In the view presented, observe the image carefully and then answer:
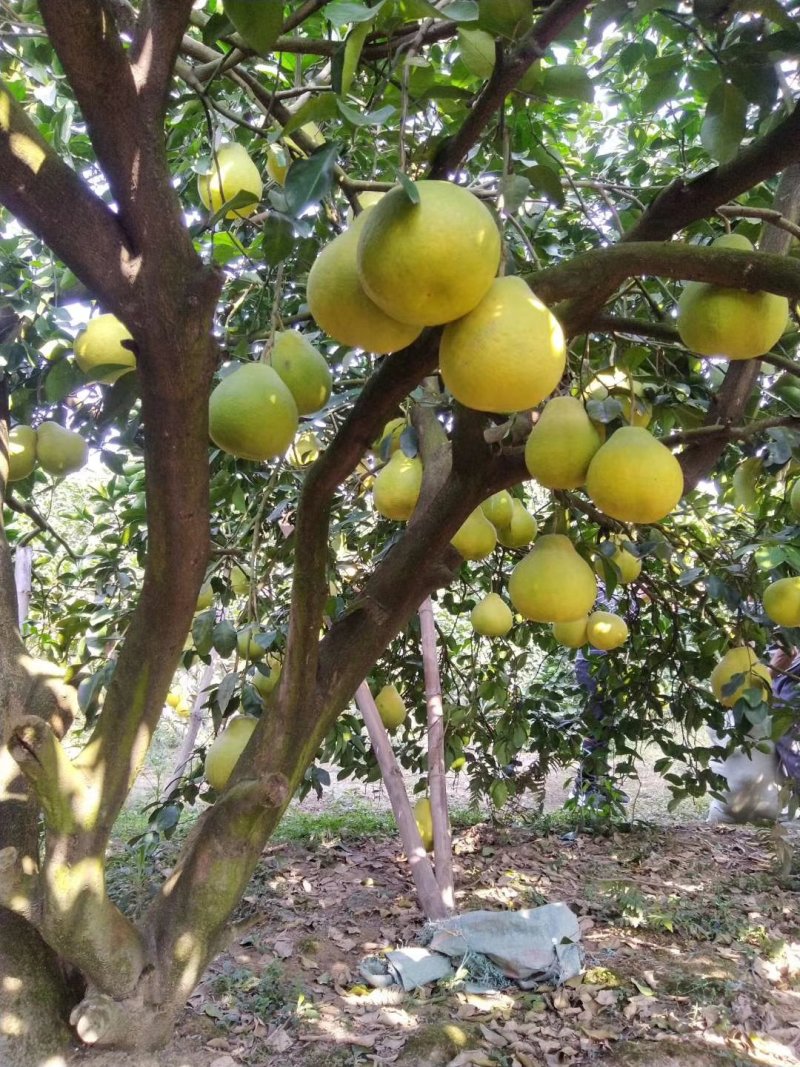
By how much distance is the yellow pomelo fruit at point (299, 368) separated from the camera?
1531mm

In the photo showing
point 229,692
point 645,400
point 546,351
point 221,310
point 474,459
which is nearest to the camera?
point 546,351

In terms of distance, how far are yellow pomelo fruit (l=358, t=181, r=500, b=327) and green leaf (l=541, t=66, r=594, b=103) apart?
39 centimetres

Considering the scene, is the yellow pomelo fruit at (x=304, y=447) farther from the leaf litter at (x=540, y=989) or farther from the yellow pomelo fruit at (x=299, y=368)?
the leaf litter at (x=540, y=989)

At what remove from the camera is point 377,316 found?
105 centimetres

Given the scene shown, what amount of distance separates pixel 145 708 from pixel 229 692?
442 millimetres

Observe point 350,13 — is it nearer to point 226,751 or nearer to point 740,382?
point 740,382

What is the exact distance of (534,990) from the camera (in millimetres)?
3264

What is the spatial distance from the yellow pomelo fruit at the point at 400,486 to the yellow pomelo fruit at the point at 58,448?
808mm

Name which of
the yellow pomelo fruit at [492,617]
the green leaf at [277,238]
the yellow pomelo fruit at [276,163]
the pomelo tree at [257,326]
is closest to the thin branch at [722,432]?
the pomelo tree at [257,326]

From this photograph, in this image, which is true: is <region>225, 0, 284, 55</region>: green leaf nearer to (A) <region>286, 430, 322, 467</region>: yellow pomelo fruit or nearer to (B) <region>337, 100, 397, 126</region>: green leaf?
(B) <region>337, 100, 397, 126</region>: green leaf

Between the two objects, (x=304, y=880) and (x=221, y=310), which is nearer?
(x=221, y=310)

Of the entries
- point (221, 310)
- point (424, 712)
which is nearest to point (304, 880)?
point (424, 712)

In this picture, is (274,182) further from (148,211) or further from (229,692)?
(229,692)

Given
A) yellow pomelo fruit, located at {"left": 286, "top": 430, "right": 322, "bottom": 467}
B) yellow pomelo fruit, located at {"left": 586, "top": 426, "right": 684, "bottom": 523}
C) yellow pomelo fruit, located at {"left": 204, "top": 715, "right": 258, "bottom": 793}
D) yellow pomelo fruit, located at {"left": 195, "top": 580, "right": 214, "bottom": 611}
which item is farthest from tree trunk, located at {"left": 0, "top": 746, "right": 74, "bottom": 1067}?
yellow pomelo fruit, located at {"left": 286, "top": 430, "right": 322, "bottom": 467}
